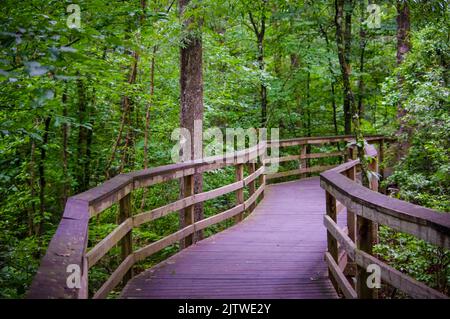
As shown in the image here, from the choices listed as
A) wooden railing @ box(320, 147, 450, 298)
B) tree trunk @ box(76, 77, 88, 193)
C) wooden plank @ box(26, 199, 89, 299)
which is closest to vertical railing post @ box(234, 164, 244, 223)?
wooden railing @ box(320, 147, 450, 298)

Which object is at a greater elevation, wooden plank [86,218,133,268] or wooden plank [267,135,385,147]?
wooden plank [267,135,385,147]

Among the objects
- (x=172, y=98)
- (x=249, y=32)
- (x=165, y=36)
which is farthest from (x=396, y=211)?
(x=249, y=32)

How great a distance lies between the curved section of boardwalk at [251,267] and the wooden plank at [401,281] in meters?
1.00

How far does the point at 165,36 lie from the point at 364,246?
5987 millimetres

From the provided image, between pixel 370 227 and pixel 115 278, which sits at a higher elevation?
pixel 370 227

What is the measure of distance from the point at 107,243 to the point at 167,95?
8572 millimetres

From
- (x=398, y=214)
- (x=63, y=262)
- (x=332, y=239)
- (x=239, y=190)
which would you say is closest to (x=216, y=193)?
(x=239, y=190)

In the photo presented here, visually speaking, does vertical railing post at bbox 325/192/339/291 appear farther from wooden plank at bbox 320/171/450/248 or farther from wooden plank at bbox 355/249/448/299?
Answer: wooden plank at bbox 355/249/448/299

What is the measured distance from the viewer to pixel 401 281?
8.39ft

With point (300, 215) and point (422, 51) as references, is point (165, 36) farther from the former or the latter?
point (422, 51)

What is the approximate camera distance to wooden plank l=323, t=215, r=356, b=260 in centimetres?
349

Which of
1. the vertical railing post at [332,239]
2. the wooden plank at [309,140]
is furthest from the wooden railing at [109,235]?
the wooden plank at [309,140]

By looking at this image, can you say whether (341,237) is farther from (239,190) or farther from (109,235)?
(239,190)

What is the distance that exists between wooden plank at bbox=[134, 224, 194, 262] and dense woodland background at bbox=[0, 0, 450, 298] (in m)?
1.68
